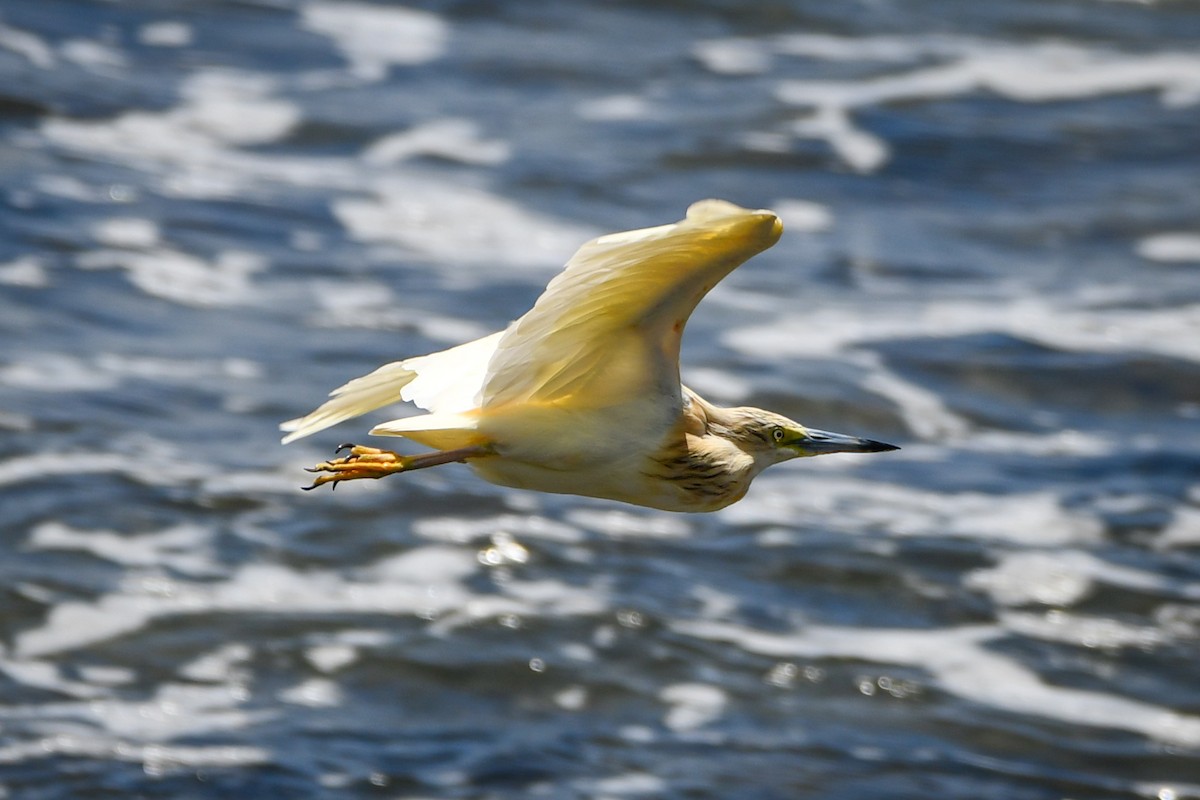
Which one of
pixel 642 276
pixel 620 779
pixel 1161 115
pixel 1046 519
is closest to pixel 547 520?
pixel 620 779

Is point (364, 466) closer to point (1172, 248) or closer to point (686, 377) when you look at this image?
point (686, 377)

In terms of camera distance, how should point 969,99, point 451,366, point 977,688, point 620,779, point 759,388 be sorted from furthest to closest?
point 969,99 → point 759,388 → point 977,688 → point 620,779 → point 451,366

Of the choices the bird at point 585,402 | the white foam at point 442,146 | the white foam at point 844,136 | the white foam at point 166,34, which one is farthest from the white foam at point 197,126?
the bird at point 585,402

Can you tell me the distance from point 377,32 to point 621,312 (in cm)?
1440

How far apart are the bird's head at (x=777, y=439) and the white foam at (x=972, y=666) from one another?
4239 mm

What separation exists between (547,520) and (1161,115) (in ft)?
33.1

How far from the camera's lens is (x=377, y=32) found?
1925 centimetres

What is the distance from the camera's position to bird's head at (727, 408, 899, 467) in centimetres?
671

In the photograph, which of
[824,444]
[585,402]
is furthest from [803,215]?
[585,402]

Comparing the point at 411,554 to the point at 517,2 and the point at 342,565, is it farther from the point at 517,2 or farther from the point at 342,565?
the point at 517,2

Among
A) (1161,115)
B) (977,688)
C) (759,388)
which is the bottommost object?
(977,688)

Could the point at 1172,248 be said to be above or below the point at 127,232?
below

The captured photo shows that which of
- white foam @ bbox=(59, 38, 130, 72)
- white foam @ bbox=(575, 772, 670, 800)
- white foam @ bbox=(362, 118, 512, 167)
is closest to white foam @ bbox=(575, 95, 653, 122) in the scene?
white foam @ bbox=(362, 118, 512, 167)

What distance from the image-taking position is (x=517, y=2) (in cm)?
1988
